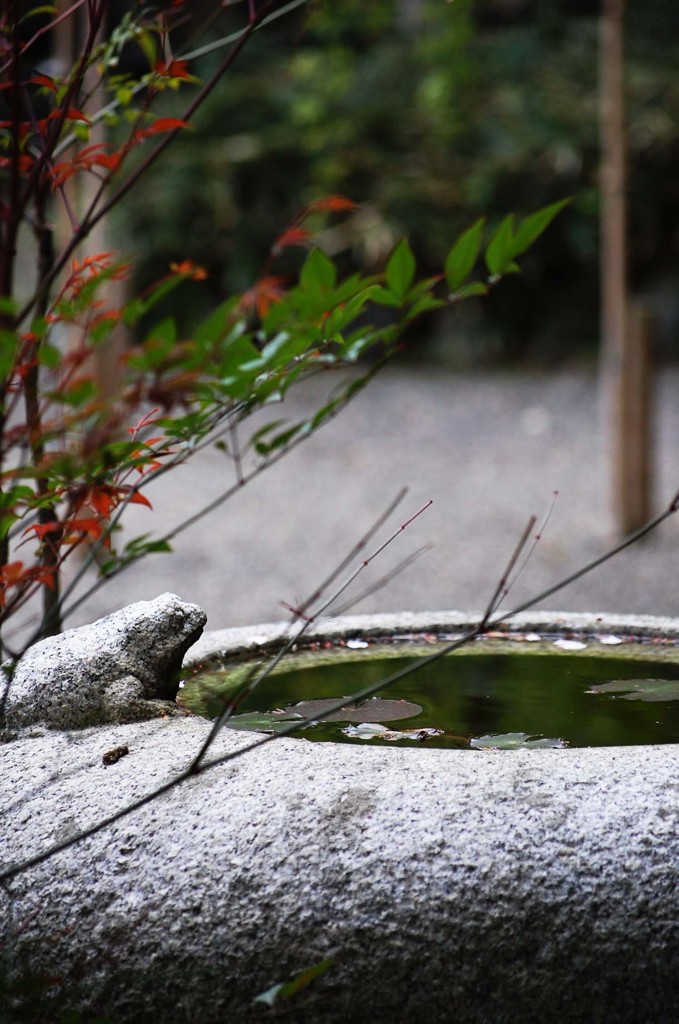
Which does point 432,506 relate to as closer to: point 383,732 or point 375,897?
point 383,732

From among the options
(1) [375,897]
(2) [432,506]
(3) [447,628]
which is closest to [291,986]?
(1) [375,897]

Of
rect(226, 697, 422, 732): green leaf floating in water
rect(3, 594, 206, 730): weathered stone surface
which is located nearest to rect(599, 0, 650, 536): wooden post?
rect(226, 697, 422, 732): green leaf floating in water

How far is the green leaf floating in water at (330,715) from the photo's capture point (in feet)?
5.93

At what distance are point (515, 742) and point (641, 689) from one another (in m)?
0.36

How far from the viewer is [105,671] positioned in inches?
69.4

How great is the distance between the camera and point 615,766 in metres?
1.51

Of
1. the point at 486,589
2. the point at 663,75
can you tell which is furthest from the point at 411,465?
the point at 663,75

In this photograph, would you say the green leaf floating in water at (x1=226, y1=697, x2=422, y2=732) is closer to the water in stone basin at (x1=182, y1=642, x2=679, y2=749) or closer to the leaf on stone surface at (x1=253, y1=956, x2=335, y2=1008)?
the water in stone basin at (x1=182, y1=642, x2=679, y2=749)

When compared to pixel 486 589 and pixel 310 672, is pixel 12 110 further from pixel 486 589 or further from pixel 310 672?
pixel 486 589

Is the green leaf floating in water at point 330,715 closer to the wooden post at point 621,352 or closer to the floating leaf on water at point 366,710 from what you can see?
the floating leaf on water at point 366,710

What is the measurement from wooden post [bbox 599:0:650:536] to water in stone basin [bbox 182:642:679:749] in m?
3.59

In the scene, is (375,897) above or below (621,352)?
above

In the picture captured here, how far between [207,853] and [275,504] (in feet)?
18.2

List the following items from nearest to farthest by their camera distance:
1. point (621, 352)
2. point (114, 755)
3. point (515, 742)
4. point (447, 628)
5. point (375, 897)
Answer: point (375, 897), point (114, 755), point (515, 742), point (447, 628), point (621, 352)
